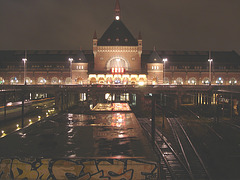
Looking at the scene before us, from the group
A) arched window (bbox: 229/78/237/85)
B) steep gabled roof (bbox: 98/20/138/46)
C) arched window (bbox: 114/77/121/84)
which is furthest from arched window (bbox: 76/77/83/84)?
arched window (bbox: 229/78/237/85)

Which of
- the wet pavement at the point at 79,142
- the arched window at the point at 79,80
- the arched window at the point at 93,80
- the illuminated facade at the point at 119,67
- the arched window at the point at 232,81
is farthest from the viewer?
the arched window at the point at 232,81

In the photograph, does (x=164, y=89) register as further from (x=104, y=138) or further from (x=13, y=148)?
(x=13, y=148)

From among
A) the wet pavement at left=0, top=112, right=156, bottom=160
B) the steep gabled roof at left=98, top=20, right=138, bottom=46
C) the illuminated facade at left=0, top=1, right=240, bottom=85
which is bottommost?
the wet pavement at left=0, top=112, right=156, bottom=160

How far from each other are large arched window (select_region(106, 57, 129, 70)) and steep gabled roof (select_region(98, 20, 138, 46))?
5.25m

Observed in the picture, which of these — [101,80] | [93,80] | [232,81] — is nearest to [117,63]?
[101,80]

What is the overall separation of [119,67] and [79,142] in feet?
210

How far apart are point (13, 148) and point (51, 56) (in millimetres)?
83234

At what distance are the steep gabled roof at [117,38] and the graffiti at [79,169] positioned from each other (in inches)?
2727

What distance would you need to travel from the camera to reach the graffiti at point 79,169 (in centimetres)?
871

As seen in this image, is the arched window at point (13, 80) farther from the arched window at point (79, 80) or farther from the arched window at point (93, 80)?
the arched window at point (93, 80)

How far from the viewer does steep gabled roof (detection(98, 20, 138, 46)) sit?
76.6 metres

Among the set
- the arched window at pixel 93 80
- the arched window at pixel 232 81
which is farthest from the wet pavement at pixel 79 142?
the arched window at pixel 232 81

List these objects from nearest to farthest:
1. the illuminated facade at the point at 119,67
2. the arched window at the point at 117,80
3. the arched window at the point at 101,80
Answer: the arched window at the point at 117,80
the illuminated facade at the point at 119,67
the arched window at the point at 101,80

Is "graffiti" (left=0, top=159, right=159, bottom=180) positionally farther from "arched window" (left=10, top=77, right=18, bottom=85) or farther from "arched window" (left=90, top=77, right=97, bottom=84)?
"arched window" (left=10, top=77, right=18, bottom=85)
